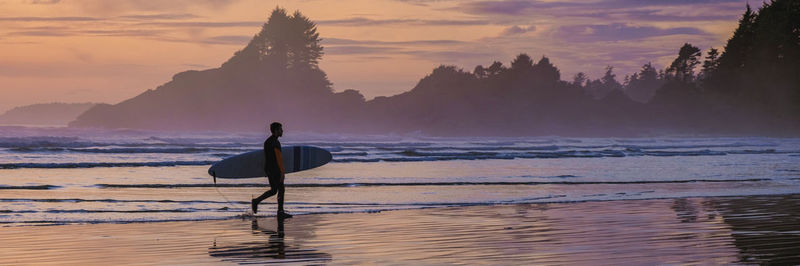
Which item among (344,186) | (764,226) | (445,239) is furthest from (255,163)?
(764,226)

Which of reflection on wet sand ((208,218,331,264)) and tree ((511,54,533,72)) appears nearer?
reflection on wet sand ((208,218,331,264))

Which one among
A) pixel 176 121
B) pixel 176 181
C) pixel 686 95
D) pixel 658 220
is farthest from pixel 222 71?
pixel 658 220

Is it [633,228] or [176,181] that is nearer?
[633,228]

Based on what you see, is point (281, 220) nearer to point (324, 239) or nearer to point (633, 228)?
point (324, 239)

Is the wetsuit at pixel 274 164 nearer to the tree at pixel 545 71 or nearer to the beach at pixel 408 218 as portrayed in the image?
the beach at pixel 408 218

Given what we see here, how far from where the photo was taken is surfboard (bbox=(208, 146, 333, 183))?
801 inches

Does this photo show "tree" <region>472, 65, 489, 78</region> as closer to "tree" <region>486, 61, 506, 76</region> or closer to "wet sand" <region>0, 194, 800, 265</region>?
"tree" <region>486, 61, 506, 76</region>

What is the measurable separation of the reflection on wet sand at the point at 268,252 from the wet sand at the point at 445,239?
0.04ft

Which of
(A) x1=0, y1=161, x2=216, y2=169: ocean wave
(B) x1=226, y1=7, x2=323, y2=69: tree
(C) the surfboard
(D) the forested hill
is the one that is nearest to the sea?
(A) x1=0, y1=161, x2=216, y2=169: ocean wave

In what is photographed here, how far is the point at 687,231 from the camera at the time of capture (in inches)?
529

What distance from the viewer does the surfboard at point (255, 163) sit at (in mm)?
20344

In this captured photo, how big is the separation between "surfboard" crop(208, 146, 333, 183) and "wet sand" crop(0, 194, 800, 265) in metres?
4.14

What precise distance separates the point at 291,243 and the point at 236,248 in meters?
0.84

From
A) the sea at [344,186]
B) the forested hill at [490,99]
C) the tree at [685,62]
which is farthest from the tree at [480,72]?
the sea at [344,186]
